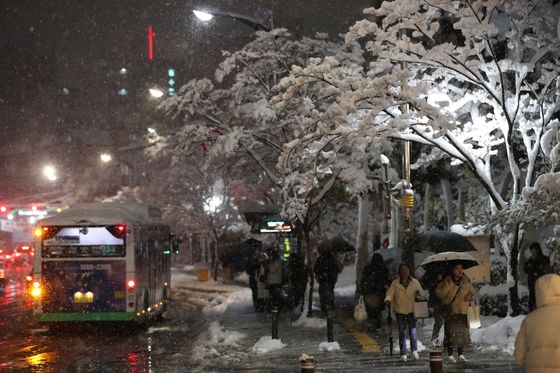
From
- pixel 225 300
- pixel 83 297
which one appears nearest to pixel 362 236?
pixel 225 300

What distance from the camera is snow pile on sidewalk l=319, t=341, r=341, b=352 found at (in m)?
15.4

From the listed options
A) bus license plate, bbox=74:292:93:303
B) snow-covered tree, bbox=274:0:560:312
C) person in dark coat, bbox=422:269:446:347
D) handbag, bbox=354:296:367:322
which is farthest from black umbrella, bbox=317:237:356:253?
bus license plate, bbox=74:292:93:303

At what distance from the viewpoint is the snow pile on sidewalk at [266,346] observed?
15.7 m

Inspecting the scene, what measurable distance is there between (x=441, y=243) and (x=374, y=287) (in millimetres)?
2619

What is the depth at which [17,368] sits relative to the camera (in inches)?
554

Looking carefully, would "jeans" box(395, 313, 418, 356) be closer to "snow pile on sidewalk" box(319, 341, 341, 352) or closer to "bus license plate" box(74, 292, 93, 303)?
"snow pile on sidewalk" box(319, 341, 341, 352)

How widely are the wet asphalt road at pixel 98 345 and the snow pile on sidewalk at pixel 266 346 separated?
4.65ft

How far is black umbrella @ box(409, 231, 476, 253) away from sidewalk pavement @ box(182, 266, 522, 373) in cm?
196

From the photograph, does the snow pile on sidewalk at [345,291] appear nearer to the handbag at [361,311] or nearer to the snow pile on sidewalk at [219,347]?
the handbag at [361,311]

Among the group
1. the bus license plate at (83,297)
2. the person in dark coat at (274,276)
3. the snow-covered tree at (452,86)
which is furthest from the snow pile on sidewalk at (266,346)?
the person in dark coat at (274,276)

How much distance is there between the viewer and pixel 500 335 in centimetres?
1500

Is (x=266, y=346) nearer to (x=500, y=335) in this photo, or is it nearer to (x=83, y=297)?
(x=500, y=335)

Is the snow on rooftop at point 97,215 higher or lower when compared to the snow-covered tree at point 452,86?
lower

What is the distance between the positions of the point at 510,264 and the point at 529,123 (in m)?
3.06
